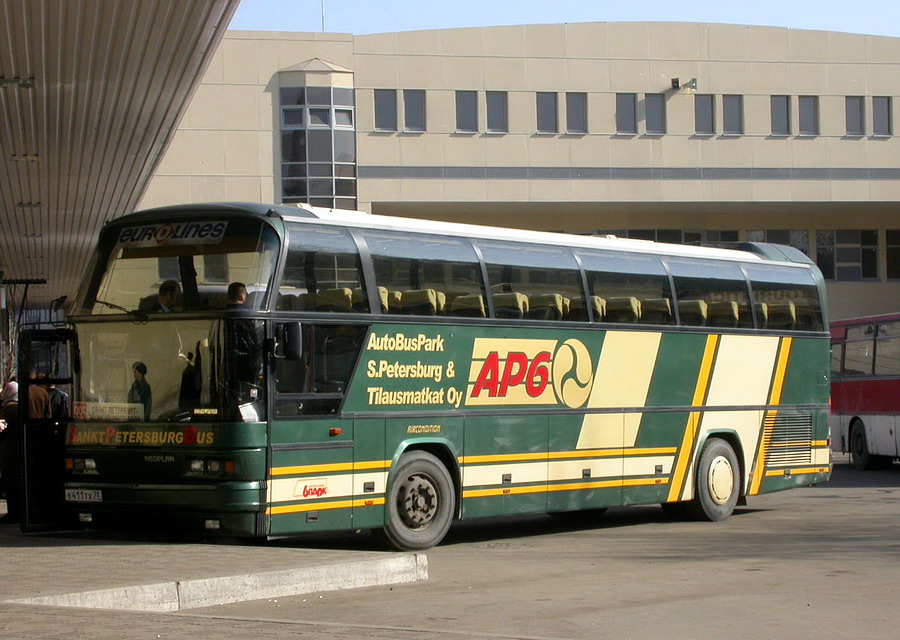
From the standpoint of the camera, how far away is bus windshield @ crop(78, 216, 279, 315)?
12414 millimetres

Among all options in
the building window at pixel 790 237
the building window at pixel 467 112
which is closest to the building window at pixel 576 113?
the building window at pixel 467 112

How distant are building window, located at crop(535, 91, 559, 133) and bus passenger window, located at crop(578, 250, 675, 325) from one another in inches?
1345

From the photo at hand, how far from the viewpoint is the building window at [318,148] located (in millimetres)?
47375

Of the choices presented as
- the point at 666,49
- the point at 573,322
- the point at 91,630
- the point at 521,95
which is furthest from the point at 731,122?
the point at 91,630

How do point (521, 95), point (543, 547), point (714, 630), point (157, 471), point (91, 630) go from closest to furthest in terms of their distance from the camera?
point (91, 630), point (714, 630), point (157, 471), point (543, 547), point (521, 95)

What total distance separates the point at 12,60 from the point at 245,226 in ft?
15.3

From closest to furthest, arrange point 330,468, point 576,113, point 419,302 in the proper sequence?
point 330,468 < point 419,302 < point 576,113

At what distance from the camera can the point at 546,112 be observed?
50719 mm

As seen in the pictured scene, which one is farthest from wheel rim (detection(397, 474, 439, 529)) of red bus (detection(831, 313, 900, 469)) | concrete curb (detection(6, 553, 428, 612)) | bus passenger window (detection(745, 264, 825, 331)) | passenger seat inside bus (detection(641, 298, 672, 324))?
red bus (detection(831, 313, 900, 469))

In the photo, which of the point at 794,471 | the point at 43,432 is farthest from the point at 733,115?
the point at 43,432

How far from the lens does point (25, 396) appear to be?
44.7 feet

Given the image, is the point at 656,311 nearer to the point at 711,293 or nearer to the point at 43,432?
the point at 711,293

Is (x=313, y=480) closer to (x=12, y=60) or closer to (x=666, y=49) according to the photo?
(x=12, y=60)

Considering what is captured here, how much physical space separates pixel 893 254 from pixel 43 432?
49.5 m
